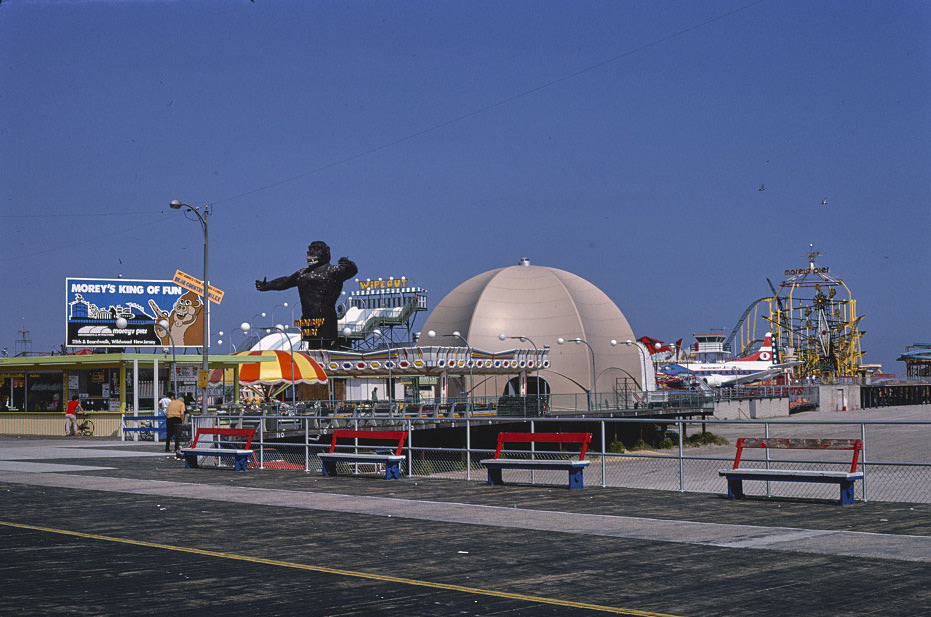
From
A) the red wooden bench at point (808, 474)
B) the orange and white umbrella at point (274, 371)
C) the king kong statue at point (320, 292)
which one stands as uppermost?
the king kong statue at point (320, 292)

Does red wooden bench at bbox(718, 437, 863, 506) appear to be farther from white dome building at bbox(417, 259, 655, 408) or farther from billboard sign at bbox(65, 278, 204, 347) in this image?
white dome building at bbox(417, 259, 655, 408)

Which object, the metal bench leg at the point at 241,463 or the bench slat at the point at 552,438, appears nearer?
the bench slat at the point at 552,438

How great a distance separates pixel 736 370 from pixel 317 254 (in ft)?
205

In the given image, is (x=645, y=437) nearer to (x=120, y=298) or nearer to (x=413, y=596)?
(x=120, y=298)

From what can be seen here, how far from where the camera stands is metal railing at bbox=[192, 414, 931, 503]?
18609 mm

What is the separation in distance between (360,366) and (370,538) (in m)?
45.9

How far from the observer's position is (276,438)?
117ft

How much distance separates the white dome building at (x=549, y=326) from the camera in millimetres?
83438

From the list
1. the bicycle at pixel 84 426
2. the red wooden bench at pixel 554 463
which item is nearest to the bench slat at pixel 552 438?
the red wooden bench at pixel 554 463

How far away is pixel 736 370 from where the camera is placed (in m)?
131

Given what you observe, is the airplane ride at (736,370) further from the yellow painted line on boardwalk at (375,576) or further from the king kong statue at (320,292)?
the yellow painted line on boardwalk at (375,576)

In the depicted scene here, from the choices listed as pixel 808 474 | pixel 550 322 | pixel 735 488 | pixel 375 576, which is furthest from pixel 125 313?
pixel 375 576

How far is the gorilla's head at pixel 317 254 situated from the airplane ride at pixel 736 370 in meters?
46.2

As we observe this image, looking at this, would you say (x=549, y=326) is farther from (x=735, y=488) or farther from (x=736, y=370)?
(x=735, y=488)
